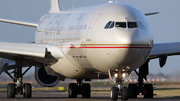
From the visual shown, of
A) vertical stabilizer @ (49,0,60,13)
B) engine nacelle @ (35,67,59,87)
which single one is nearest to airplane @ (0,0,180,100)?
vertical stabilizer @ (49,0,60,13)

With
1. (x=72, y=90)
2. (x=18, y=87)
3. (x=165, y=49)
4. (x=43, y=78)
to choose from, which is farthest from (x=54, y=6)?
(x=165, y=49)

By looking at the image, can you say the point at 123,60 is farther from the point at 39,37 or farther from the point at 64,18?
the point at 39,37

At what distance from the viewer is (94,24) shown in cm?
2002

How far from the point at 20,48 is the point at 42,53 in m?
1.38

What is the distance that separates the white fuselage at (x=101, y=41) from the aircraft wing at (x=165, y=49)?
3380mm

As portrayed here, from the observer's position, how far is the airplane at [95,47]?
61.4 feet

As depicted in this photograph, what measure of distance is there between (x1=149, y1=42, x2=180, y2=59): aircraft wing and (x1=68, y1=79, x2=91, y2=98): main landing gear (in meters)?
4.72

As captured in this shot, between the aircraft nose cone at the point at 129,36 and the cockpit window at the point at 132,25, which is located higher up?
the cockpit window at the point at 132,25

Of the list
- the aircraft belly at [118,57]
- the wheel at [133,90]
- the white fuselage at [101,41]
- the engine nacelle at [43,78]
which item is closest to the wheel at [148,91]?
the wheel at [133,90]

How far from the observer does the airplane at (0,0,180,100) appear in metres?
18.7

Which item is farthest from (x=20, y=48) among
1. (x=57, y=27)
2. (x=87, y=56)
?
(x=87, y=56)

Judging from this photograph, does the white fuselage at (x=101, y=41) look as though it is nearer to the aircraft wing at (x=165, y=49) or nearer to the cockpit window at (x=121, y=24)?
the cockpit window at (x=121, y=24)

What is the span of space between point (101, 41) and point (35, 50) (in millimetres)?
4945

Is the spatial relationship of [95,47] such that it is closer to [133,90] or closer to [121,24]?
[121,24]
